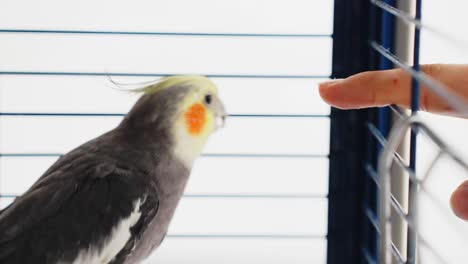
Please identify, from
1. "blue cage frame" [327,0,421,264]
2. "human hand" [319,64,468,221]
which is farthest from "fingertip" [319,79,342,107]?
"blue cage frame" [327,0,421,264]

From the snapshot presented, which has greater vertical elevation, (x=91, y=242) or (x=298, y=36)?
(x=298, y=36)

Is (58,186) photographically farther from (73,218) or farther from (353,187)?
(353,187)

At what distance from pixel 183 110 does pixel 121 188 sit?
190 millimetres

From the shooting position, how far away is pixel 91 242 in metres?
0.94

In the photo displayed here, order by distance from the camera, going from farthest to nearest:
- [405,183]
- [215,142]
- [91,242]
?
[215,142] → [405,183] → [91,242]

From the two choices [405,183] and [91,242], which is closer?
[91,242]

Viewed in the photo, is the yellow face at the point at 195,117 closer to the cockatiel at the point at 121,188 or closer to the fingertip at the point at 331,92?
the cockatiel at the point at 121,188

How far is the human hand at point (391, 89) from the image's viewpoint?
0.91 meters

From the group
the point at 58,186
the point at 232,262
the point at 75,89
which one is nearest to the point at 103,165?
the point at 58,186

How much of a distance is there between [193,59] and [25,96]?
0.98 ft

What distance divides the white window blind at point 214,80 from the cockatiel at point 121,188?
0.12 meters

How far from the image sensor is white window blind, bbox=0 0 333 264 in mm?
1239

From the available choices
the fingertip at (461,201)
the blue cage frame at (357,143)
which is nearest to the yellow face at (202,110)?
the blue cage frame at (357,143)

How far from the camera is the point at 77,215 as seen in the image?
96 cm
